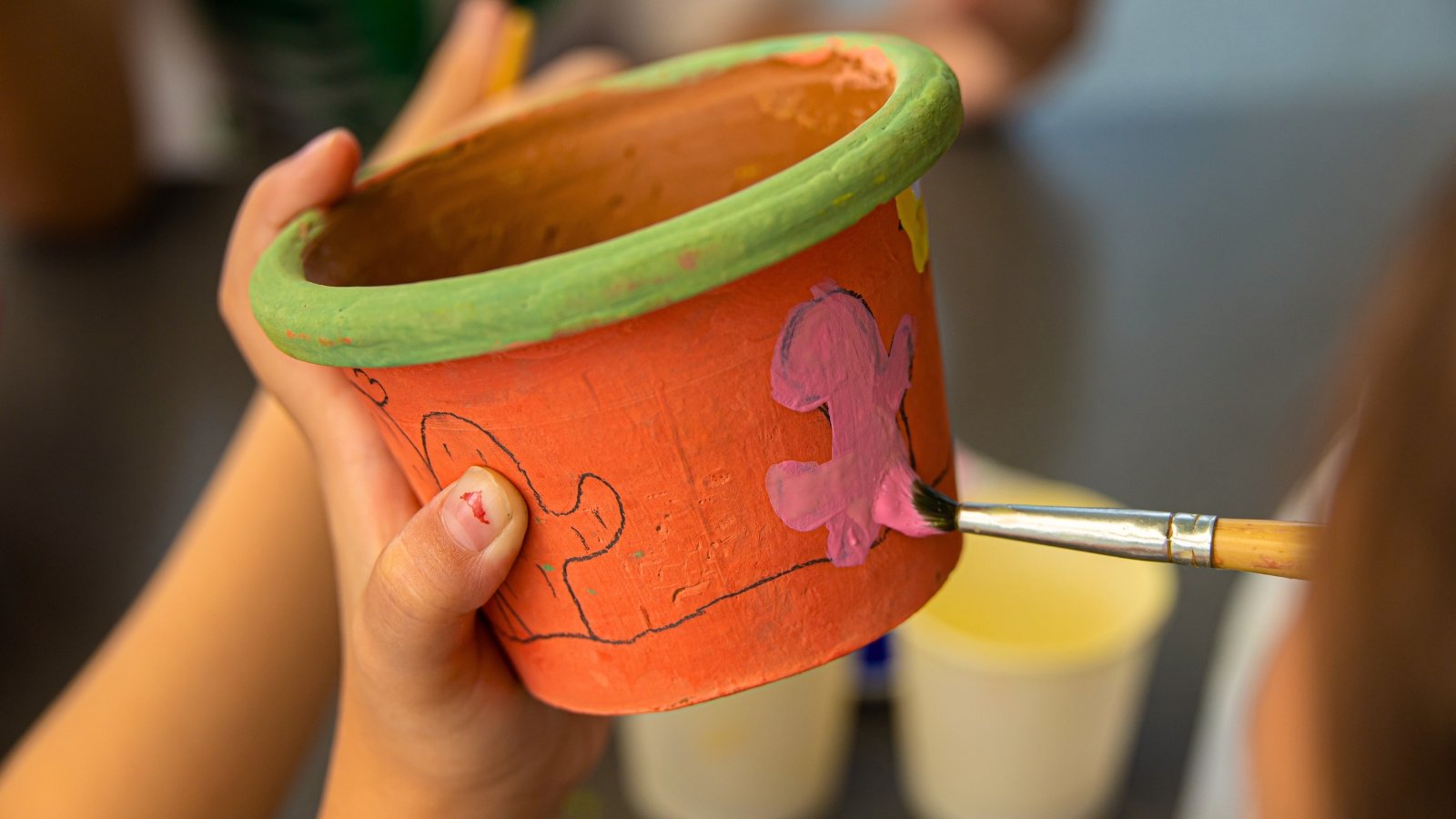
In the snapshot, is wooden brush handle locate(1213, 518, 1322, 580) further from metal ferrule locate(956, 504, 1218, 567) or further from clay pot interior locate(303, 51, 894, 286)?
clay pot interior locate(303, 51, 894, 286)

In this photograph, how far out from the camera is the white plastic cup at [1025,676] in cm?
69

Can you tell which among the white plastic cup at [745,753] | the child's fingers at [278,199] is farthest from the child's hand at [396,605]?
the white plastic cup at [745,753]

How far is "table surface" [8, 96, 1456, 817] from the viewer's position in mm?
883

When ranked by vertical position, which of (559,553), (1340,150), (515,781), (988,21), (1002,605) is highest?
(559,553)

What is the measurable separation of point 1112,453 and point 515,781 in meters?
0.68

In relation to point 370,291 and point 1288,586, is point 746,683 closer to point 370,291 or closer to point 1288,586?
point 370,291

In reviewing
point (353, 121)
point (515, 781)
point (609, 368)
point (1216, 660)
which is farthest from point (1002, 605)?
point (353, 121)

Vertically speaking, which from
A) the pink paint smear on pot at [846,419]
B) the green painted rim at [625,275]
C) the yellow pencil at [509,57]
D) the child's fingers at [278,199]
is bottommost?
the yellow pencil at [509,57]

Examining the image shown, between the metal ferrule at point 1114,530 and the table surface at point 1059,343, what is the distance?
42cm

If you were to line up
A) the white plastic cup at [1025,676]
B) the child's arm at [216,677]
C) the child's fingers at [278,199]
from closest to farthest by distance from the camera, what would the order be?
1. the child's fingers at [278,199]
2. the child's arm at [216,677]
3. the white plastic cup at [1025,676]

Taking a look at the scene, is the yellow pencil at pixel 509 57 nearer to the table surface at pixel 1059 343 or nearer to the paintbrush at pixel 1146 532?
the table surface at pixel 1059 343

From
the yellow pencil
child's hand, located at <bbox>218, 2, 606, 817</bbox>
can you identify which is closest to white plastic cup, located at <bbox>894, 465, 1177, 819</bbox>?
child's hand, located at <bbox>218, 2, 606, 817</bbox>

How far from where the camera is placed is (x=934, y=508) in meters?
0.37

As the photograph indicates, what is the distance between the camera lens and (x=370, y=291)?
0.99 feet
